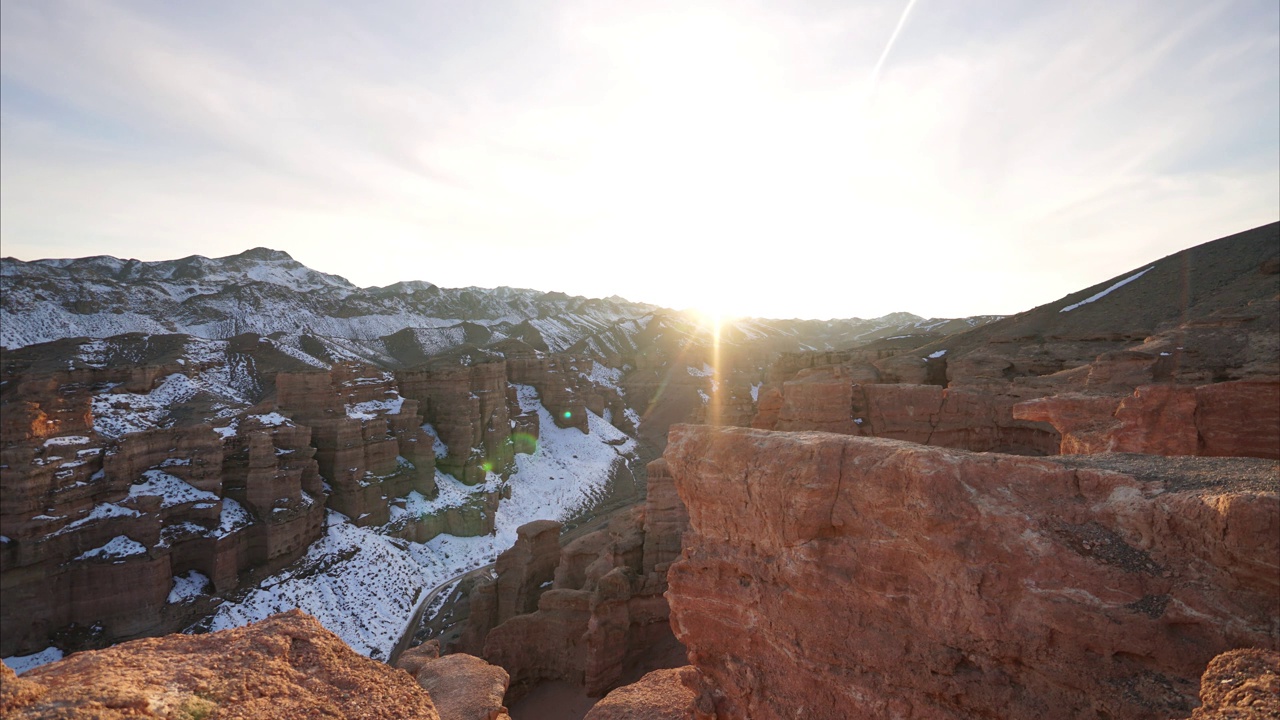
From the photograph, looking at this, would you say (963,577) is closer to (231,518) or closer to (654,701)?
(654,701)

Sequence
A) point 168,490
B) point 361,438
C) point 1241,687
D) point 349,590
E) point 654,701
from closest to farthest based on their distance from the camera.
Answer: point 1241,687, point 654,701, point 168,490, point 349,590, point 361,438

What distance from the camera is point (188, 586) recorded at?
66.6ft

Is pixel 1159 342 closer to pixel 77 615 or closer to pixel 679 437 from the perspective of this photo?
pixel 679 437

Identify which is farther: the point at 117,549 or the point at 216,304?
the point at 216,304

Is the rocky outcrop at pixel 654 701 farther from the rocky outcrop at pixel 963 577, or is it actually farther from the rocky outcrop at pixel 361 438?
the rocky outcrop at pixel 361 438

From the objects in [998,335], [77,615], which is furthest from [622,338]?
[77,615]

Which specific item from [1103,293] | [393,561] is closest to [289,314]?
[393,561]

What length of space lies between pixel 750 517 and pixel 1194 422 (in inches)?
329

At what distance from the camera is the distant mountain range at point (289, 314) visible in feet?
175

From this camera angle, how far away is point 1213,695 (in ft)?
11.0

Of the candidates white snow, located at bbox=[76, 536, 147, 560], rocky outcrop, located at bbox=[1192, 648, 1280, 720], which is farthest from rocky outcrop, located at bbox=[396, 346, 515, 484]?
rocky outcrop, located at bbox=[1192, 648, 1280, 720]

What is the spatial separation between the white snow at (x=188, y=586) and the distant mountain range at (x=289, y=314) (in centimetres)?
3346

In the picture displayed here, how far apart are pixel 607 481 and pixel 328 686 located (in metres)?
40.0

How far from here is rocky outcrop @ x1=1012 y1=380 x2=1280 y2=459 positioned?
870 centimetres
